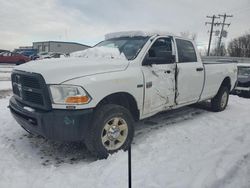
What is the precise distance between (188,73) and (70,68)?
8.86 feet

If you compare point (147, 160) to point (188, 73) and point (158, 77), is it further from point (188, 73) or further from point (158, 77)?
point (188, 73)

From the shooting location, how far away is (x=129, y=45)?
502 centimetres

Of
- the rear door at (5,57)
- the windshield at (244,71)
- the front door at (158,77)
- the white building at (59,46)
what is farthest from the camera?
the white building at (59,46)

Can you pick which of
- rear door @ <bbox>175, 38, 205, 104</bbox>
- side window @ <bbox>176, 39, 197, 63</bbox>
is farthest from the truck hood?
side window @ <bbox>176, 39, 197, 63</bbox>

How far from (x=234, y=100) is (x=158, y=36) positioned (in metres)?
5.02

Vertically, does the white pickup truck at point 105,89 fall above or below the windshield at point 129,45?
below

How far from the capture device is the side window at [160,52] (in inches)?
187

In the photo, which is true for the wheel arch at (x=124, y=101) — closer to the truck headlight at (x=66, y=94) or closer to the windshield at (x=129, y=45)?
the truck headlight at (x=66, y=94)

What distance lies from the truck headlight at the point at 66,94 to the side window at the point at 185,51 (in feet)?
8.51

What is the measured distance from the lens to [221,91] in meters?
A: 7.30

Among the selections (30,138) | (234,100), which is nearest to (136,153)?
(30,138)

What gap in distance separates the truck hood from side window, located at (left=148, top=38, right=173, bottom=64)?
58cm

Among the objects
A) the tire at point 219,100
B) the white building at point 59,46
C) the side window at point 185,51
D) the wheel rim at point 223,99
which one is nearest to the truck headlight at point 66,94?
the side window at point 185,51

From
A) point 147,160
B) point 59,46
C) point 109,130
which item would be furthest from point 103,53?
point 59,46
